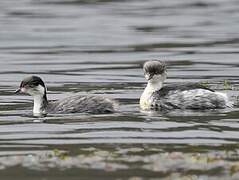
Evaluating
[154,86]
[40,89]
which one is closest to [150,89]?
[154,86]

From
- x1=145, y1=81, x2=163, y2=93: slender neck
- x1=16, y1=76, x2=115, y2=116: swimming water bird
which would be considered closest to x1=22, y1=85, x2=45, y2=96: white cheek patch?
x1=16, y1=76, x2=115, y2=116: swimming water bird

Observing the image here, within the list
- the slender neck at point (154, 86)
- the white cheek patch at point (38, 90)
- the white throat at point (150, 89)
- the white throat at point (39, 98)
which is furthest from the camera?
the slender neck at point (154, 86)

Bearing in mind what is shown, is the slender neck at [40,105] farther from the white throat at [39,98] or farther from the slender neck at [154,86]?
the slender neck at [154,86]

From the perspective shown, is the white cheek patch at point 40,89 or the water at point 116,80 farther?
the white cheek patch at point 40,89

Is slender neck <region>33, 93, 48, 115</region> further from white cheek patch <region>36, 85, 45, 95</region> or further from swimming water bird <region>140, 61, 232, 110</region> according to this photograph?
swimming water bird <region>140, 61, 232, 110</region>

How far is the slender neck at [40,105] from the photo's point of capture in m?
17.0

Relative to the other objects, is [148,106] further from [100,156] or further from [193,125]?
[100,156]

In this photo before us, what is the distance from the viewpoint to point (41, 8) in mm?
43906

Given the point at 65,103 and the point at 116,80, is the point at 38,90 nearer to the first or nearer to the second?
the point at 65,103

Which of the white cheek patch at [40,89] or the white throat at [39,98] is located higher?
the white cheek patch at [40,89]

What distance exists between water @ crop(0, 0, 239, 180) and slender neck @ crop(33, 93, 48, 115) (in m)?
0.20

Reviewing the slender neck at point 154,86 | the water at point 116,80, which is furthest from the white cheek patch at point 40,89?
the slender neck at point 154,86

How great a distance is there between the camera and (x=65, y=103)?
16.9 meters

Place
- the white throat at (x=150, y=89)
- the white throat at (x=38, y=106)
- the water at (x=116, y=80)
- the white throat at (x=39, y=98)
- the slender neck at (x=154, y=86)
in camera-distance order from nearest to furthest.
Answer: the water at (x=116, y=80) < the white throat at (x=38, y=106) < the white throat at (x=39, y=98) < the white throat at (x=150, y=89) < the slender neck at (x=154, y=86)
